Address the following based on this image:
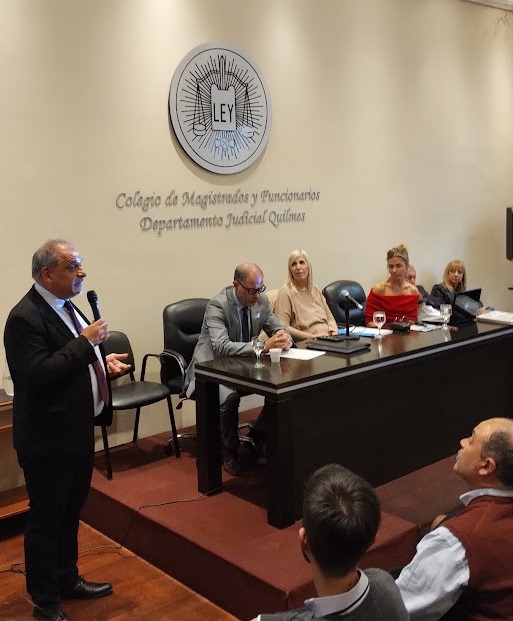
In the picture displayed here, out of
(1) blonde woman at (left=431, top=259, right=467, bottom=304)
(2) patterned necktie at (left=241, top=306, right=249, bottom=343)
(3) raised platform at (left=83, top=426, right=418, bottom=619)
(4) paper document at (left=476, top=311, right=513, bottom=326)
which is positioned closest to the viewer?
(3) raised platform at (left=83, top=426, right=418, bottom=619)

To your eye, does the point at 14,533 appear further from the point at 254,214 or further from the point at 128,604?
the point at 254,214

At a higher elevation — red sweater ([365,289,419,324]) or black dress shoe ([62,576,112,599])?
red sweater ([365,289,419,324])

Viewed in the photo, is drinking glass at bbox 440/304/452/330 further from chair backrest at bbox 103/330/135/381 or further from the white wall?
chair backrest at bbox 103/330/135/381

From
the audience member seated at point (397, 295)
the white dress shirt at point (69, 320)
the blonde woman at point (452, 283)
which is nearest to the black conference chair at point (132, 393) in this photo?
the white dress shirt at point (69, 320)

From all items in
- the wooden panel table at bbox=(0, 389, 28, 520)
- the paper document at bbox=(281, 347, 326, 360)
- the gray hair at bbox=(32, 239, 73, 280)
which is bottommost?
the wooden panel table at bbox=(0, 389, 28, 520)

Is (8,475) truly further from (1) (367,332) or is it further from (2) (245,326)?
(1) (367,332)

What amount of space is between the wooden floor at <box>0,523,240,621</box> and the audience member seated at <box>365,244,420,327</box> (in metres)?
2.18

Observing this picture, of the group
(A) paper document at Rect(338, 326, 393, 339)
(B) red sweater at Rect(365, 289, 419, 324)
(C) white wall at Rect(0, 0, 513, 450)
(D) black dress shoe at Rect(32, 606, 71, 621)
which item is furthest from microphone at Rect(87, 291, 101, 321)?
(B) red sweater at Rect(365, 289, 419, 324)

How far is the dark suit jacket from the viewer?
2562 mm

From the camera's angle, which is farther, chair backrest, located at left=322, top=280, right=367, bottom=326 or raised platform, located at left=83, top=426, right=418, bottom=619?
chair backrest, located at left=322, top=280, right=367, bottom=326

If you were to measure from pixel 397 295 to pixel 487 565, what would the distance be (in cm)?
315

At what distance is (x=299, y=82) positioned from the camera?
532cm

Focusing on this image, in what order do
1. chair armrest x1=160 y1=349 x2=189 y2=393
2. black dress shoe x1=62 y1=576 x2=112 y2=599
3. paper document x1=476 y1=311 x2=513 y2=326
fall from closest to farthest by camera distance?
black dress shoe x1=62 y1=576 x2=112 y2=599 < chair armrest x1=160 y1=349 x2=189 y2=393 < paper document x1=476 y1=311 x2=513 y2=326

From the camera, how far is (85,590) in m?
2.97
